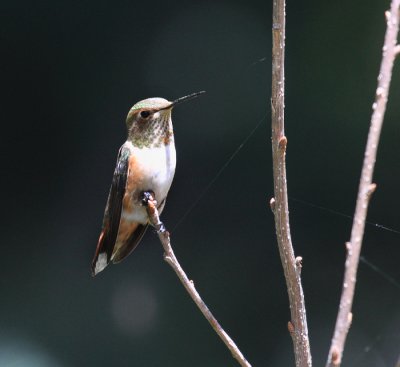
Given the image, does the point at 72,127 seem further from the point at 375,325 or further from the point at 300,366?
the point at 300,366

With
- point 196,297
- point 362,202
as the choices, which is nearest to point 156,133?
point 196,297

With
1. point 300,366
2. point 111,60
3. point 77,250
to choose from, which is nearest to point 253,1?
point 111,60

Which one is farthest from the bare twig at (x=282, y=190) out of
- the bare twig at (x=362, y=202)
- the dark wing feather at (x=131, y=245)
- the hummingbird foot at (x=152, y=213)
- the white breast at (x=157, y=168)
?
the dark wing feather at (x=131, y=245)

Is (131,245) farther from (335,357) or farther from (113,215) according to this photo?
(335,357)

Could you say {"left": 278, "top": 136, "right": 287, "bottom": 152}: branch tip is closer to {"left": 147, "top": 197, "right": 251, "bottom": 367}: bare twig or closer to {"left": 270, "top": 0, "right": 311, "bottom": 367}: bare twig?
{"left": 270, "top": 0, "right": 311, "bottom": 367}: bare twig

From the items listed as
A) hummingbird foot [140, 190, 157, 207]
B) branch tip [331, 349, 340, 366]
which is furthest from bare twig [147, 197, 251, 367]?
hummingbird foot [140, 190, 157, 207]

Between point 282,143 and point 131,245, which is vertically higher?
point 282,143

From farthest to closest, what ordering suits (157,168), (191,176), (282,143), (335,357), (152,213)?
(191,176)
(157,168)
(152,213)
(282,143)
(335,357)

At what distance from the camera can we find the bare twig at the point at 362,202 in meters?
0.78

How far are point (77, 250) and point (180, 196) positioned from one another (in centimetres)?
49

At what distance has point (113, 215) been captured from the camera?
5.78 ft

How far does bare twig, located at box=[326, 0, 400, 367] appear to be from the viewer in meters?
0.78

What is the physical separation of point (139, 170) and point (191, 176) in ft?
3.98

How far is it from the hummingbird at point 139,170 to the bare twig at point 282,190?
2.42ft
